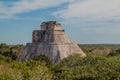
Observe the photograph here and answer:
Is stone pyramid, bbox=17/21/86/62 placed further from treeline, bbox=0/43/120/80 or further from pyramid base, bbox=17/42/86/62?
treeline, bbox=0/43/120/80

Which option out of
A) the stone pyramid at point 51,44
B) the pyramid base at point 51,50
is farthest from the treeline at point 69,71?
the stone pyramid at point 51,44

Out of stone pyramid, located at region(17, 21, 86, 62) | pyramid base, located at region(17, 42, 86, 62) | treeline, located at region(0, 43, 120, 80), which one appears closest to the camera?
treeline, located at region(0, 43, 120, 80)

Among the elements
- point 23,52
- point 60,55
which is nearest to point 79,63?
point 60,55

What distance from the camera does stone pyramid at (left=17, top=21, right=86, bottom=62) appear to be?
54.4 metres

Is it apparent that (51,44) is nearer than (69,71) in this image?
No

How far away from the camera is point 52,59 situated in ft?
178

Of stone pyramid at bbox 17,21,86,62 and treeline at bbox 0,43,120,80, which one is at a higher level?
stone pyramid at bbox 17,21,86,62

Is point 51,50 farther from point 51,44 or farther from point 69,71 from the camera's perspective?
point 69,71

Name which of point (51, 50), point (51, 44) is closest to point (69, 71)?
point (51, 50)

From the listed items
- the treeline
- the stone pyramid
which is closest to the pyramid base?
the stone pyramid

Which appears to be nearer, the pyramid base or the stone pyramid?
the pyramid base

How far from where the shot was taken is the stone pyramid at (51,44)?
54.4 m

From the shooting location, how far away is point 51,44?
2164 inches

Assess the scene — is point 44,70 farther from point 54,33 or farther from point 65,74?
point 54,33
